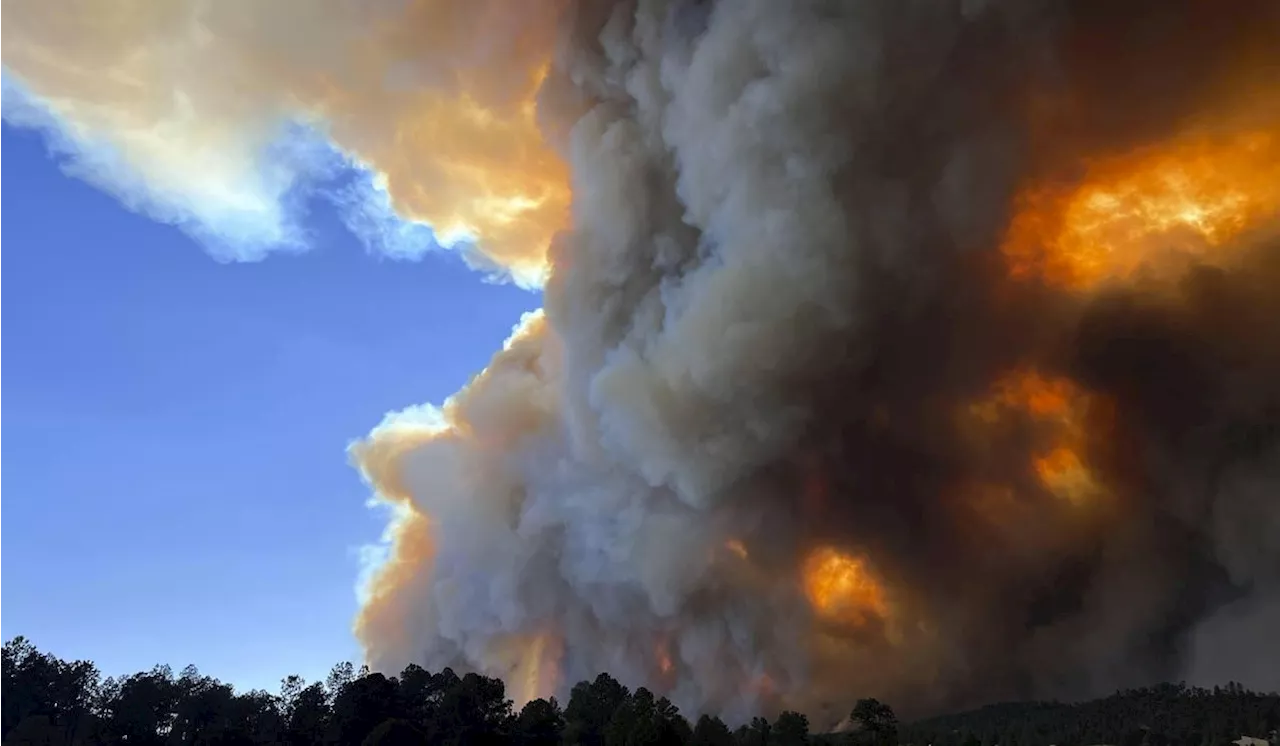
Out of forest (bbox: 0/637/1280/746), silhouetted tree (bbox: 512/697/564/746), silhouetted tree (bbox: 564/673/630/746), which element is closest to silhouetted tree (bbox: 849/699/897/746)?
forest (bbox: 0/637/1280/746)

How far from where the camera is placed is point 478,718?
64812 mm

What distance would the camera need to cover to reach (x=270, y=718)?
74.4m

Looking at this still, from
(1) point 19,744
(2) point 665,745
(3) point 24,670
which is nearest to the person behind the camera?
(2) point 665,745

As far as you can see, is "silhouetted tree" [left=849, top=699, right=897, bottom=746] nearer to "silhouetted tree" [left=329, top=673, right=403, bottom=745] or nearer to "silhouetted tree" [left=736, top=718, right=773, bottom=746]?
"silhouetted tree" [left=736, top=718, right=773, bottom=746]

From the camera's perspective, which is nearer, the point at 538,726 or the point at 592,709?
the point at 538,726

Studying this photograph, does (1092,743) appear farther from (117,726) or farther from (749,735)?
(117,726)

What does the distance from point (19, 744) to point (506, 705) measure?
108 ft

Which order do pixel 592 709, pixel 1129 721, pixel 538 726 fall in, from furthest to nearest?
pixel 592 709, pixel 538 726, pixel 1129 721

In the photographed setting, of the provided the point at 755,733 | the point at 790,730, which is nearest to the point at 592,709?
the point at 755,733

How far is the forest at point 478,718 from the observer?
2287 inches

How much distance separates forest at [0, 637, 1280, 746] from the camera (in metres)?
58.1

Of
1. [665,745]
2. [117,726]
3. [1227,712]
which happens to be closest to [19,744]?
[117,726]

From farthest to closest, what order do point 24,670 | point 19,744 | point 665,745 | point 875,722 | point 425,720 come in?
point 24,670 < point 19,744 < point 425,720 < point 875,722 < point 665,745

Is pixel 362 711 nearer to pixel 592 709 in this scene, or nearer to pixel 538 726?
pixel 538 726
